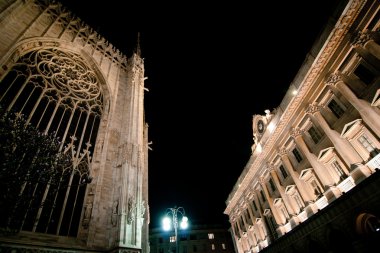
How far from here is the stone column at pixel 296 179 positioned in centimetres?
1980

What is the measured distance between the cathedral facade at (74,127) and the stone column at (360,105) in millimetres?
16054

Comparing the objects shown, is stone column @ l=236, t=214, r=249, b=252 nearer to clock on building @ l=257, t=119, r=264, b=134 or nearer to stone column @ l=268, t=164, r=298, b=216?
stone column @ l=268, t=164, r=298, b=216

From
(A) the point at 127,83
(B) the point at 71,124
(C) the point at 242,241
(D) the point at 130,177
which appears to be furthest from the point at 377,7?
(C) the point at 242,241

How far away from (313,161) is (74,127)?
20906mm

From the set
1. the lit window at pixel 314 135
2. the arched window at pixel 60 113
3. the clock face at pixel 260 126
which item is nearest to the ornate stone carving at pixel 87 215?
the arched window at pixel 60 113

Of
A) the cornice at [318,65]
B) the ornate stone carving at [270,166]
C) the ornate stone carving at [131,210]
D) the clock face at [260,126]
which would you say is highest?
the clock face at [260,126]

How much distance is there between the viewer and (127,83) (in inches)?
912

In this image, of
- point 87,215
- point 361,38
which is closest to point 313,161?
point 361,38

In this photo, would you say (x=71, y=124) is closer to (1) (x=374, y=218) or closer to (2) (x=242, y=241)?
(1) (x=374, y=218)

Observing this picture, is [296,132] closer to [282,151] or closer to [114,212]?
[282,151]

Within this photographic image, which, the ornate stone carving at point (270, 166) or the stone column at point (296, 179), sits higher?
the ornate stone carving at point (270, 166)

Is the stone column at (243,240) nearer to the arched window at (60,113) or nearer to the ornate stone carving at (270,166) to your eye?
the ornate stone carving at (270,166)

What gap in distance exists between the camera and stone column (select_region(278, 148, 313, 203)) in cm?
1980

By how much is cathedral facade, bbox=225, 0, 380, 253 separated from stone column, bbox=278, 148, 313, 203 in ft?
0.32
